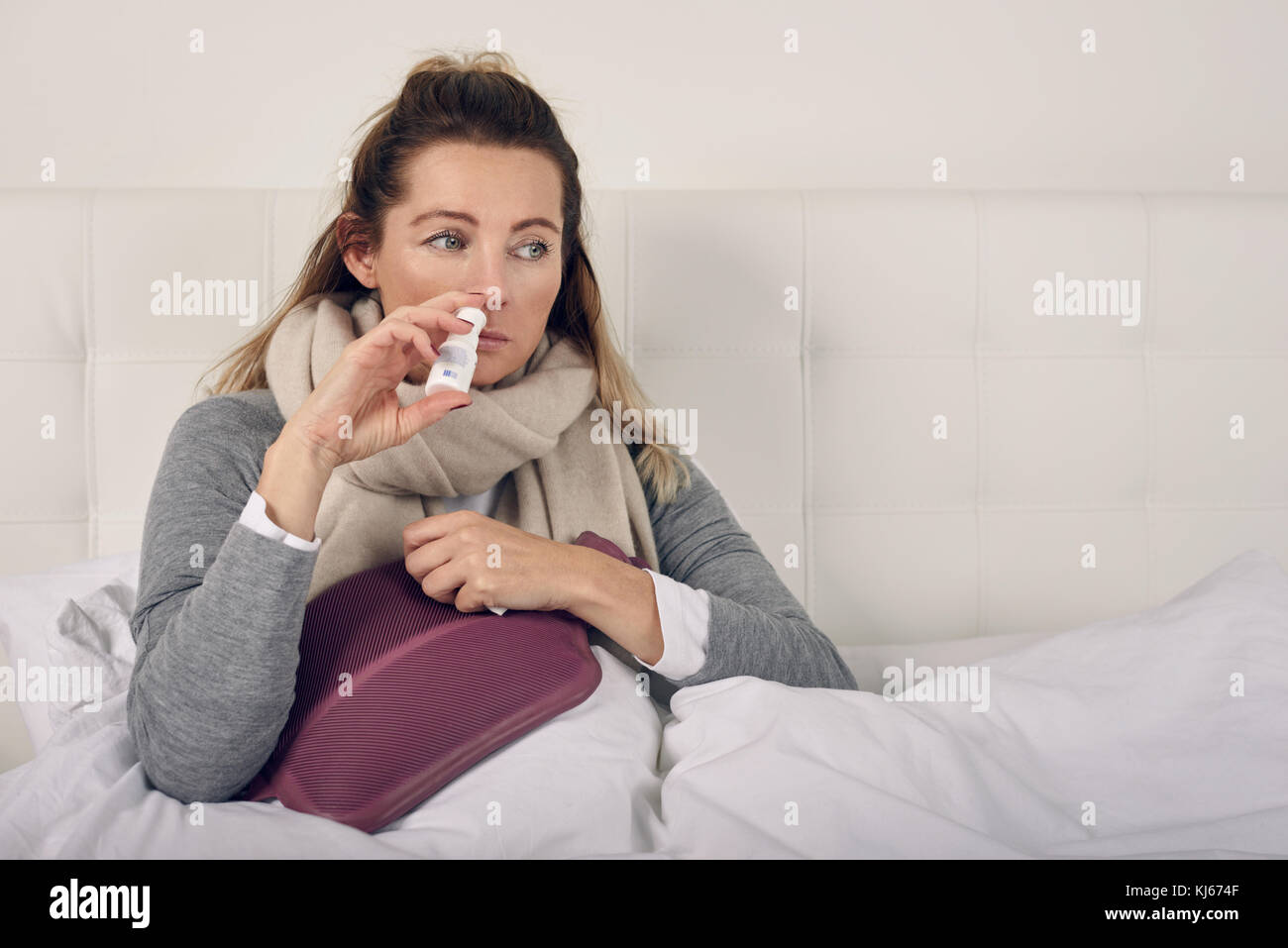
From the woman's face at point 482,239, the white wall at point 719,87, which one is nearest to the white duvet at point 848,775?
the woman's face at point 482,239

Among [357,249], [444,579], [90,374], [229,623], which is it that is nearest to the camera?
[229,623]

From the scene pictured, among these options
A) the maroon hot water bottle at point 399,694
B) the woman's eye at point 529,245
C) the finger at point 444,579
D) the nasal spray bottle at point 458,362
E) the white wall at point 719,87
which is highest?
the white wall at point 719,87

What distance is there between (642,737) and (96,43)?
1.32 meters

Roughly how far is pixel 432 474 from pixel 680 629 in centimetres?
29

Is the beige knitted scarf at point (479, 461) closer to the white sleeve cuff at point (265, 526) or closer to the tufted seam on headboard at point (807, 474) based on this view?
the white sleeve cuff at point (265, 526)

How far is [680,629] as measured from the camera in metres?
0.92

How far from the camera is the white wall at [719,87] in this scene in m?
1.43

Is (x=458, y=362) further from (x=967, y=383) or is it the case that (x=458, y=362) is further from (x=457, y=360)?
(x=967, y=383)

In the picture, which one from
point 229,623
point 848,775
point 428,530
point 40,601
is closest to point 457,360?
point 428,530

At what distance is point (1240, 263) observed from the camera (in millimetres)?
1440

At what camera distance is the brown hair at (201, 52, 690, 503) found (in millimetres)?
1036

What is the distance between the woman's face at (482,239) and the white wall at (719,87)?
49cm

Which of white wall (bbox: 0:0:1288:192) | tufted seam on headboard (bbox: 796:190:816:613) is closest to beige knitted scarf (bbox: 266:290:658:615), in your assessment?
tufted seam on headboard (bbox: 796:190:816:613)
